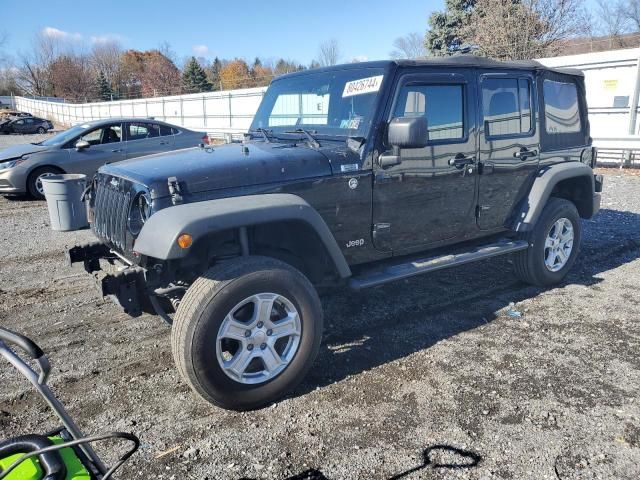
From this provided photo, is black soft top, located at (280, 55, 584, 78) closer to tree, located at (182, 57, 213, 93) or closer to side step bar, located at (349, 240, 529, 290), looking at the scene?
side step bar, located at (349, 240, 529, 290)

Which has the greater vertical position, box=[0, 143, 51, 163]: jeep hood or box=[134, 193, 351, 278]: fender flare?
box=[0, 143, 51, 163]: jeep hood

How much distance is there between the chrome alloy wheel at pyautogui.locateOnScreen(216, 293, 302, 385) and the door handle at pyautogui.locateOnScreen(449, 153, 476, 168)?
2011mm

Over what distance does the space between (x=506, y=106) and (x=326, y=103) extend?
1828 mm

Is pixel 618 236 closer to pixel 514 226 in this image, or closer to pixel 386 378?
pixel 514 226

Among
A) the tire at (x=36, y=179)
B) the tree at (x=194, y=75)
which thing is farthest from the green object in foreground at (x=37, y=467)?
the tree at (x=194, y=75)

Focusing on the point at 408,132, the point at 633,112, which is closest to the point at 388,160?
the point at 408,132

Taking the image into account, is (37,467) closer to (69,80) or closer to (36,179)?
(36,179)

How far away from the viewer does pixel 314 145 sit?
12.8 ft

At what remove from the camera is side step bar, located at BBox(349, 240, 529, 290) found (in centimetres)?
390

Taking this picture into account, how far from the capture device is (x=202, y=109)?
2748cm

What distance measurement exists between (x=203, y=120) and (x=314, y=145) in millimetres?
25250

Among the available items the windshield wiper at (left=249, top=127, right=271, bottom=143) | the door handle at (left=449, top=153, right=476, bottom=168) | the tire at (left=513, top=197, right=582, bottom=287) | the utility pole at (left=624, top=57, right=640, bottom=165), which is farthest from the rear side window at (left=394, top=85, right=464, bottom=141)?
the utility pole at (left=624, top=57, right=640, bottom=165)

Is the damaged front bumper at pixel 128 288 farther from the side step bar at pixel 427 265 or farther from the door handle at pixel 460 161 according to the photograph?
the door handle at pixel 460 161

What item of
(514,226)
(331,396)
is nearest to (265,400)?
(331,396)
